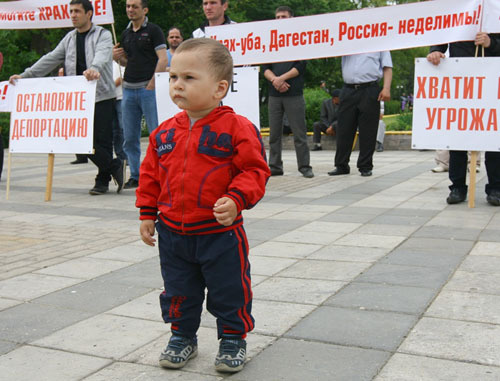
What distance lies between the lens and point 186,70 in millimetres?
2840

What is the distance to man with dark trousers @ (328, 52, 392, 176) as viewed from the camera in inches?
380

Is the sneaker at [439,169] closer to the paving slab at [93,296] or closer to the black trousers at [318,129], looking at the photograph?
the black trousers at [318,129]

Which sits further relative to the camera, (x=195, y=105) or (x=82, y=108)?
(x=82, y=108)

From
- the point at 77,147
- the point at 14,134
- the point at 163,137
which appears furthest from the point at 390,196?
the point at 163,137

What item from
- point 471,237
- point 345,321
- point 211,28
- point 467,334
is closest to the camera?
point 467,334

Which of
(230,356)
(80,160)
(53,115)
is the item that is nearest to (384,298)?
(230,356)

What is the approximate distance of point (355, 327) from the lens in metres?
3.44

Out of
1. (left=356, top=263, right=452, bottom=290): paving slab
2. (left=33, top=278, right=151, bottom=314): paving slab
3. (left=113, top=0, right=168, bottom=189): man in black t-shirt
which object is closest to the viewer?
(left=33, top=278, right=151, bottom=314): paving slab

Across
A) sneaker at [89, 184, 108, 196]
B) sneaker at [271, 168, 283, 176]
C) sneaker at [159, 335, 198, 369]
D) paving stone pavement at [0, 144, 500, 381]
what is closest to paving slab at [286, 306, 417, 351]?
paving stone pavement at [0, 144, 500, 381]

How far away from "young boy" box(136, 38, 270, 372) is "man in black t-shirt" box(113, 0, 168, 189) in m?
5.68

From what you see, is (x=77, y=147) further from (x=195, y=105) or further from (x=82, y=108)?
(x=195, y=105)

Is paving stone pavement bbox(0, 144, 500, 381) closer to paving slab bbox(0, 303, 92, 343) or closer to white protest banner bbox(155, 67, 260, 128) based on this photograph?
paving slab bbox(0, 303, 92, 343)

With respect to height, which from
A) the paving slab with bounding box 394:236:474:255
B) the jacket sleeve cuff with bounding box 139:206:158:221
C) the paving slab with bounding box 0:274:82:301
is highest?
the jacket sleeve cuff with bounding box 139:206:158:221

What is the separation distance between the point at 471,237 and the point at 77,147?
4.30 meters
